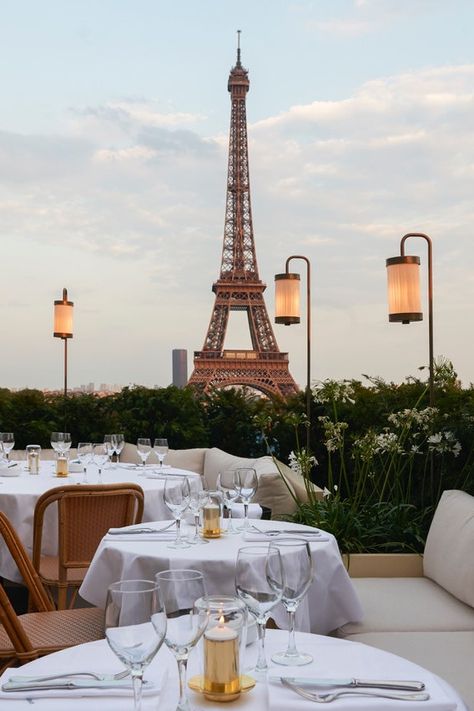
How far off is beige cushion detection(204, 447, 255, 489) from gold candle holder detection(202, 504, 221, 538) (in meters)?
2.90

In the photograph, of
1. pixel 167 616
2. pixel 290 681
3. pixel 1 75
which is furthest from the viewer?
pixel 1 75

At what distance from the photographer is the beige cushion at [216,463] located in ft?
19.4

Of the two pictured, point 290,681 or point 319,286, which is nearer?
point 290,681

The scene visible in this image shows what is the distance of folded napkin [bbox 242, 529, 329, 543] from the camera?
2.76 meters

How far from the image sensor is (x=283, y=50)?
14352 millimetres

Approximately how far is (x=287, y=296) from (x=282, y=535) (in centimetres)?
398

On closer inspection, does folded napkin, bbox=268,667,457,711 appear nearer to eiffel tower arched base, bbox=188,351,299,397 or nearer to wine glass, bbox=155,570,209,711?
wine glass, bbox=155,570,209,711

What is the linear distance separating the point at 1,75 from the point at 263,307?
42.1 feet

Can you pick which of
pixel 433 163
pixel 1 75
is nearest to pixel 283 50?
pixel 433 163

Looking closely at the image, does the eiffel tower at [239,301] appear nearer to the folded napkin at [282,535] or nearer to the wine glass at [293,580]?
the folded napkin at [282,535]

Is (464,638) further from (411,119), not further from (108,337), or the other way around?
(108,337)

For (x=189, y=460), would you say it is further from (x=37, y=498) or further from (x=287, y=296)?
(x=37, y=498)

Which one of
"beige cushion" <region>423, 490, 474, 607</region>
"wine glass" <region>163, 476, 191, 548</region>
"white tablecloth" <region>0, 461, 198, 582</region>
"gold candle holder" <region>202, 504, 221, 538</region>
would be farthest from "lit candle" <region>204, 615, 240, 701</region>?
"white tablecloth" <region>0, 461, 198, 582</region>

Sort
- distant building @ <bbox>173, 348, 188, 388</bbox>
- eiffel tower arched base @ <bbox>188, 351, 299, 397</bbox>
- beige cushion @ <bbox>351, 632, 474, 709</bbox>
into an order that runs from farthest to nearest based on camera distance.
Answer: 1. eiffel tower arched base @ <bbox>188, 351, 299, 397</bbox>
2. distant building @ <bbox>173, 348, 188, 388</bbox>
3. beige cushion @ <bbox>351, 632, 474, 709</bbox>
